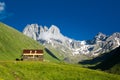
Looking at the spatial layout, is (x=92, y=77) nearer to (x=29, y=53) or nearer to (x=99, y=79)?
(x=99, y=79)

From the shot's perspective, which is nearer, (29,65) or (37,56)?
(29,65)

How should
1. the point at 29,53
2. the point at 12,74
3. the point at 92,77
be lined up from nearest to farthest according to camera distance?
the point at 12,74 < the point at 92,77 < the point at 29,53

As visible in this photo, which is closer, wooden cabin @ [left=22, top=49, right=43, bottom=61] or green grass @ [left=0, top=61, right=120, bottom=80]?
green grass @ [left=0, top=61, right=120, bottom=80]

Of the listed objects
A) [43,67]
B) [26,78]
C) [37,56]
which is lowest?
[26,78]

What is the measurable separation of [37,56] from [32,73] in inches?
2572

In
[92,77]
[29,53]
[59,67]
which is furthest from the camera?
[29,53]

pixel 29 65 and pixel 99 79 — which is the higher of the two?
pixel 29 65

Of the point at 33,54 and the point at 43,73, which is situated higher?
the point at 33,54

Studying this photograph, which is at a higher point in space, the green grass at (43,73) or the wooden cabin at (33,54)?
the wooden cabin at (33,54)

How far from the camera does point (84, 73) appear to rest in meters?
107

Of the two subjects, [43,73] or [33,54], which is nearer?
[43,73]

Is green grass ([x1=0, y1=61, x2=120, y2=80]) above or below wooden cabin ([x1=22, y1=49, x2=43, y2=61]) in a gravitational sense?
below

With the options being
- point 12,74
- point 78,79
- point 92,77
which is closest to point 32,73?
point 12,74

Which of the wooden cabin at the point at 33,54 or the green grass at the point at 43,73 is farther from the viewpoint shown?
the wooden cabin at the point at 33,54
